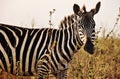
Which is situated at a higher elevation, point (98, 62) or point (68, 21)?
point (68, 21)

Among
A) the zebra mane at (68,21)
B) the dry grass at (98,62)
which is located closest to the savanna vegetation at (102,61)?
the dry grass at (98,62)

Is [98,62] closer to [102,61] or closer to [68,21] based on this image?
[102,61]

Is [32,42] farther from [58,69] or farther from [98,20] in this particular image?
[98,20]

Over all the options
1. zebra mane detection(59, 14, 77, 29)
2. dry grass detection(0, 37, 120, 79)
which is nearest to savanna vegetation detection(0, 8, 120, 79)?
dry grass detection(0, 37, 120, 79)

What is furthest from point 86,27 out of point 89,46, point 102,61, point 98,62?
point 102,61

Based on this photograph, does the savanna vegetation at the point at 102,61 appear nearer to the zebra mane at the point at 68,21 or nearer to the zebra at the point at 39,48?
the zebra at the point at 39,48

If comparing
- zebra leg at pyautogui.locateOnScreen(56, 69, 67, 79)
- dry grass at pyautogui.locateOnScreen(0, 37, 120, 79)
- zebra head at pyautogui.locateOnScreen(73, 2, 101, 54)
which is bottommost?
zebra leg at pyautogui.locateOnScreen(56, 69, 67, 79)

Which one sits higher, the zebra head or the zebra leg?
the zebra head

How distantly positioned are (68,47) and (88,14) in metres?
0.26

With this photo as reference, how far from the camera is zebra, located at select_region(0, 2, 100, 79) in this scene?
2.70 metres

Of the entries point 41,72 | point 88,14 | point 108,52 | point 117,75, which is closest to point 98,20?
point 108,52

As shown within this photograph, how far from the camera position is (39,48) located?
2.74m

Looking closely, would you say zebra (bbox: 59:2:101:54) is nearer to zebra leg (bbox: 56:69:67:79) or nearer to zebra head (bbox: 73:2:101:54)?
zebra head (bbox: 73:2:101:54)

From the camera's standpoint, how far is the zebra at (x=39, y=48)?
2.70m
